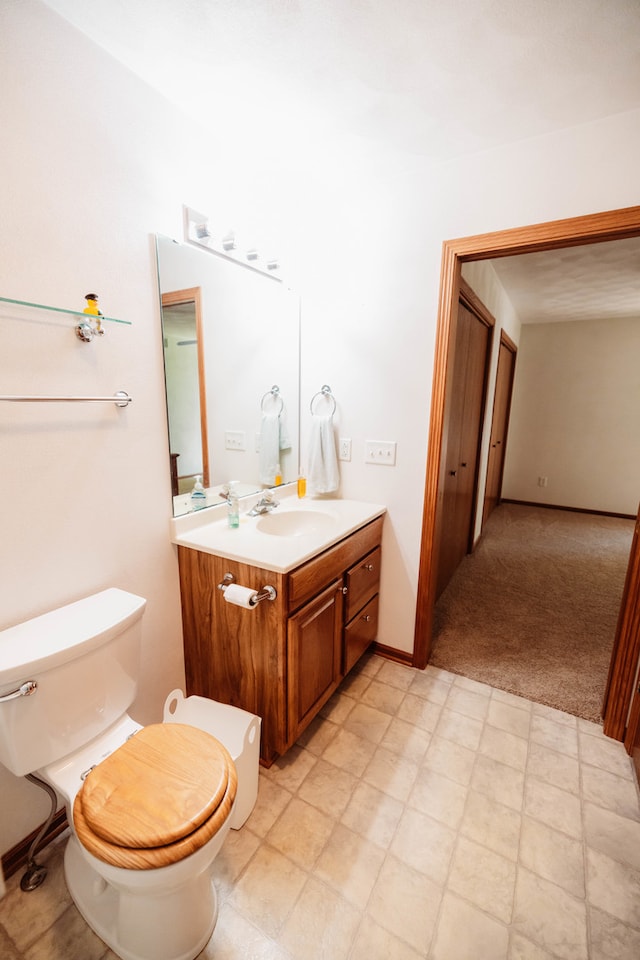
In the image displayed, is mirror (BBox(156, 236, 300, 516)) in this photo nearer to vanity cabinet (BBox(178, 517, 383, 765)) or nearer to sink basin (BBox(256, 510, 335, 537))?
sink basin (BBox(256, 510, 335, 537))

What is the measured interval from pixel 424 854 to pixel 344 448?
1.61 metres

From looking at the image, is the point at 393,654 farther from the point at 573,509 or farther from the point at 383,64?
the point at 573,509

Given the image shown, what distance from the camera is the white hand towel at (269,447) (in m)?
2.00

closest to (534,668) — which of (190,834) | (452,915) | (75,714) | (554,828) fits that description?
(554,828)

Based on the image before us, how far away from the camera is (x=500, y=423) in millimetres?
4531

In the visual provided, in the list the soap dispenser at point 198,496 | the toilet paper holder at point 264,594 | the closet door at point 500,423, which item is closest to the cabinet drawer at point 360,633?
the toilet paper holder at point 264,594

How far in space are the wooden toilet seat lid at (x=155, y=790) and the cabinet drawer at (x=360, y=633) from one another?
2.81ft

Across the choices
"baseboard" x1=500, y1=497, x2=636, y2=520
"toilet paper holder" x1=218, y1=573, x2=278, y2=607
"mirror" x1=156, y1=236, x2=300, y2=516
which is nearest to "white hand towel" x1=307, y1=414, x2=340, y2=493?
"mirror" x1=156, y1=236, x2=300, y2=516

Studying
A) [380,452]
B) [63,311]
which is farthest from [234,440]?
[63,311]

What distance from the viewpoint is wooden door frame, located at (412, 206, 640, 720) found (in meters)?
1.42

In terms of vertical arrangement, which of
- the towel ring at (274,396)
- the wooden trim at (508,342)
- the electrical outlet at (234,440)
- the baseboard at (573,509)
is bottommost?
the baseboard at (573,509)

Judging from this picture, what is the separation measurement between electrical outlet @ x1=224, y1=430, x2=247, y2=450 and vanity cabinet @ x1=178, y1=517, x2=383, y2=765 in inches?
21.0

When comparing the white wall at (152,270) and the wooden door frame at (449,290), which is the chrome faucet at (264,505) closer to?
the white wall at (152,270)

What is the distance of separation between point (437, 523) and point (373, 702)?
900 millimetres
